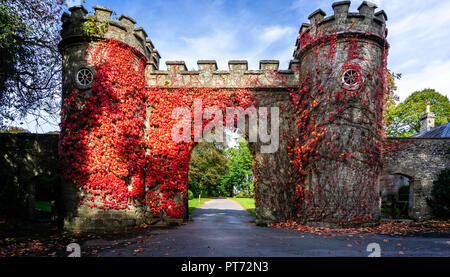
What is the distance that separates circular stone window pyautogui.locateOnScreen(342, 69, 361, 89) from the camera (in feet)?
29.5

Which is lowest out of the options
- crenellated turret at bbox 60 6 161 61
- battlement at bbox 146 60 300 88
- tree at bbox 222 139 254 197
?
tree at bbox 222 139 254 197

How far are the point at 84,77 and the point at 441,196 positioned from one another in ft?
51.0

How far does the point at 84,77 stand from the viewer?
9156mm

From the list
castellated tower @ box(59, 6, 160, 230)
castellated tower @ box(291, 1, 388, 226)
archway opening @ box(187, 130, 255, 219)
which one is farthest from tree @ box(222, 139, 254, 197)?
castellated tower @ box(59, 6, 160, 230)

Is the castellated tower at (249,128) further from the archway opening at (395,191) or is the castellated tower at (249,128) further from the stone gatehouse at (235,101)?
the archway opening at (395,191)

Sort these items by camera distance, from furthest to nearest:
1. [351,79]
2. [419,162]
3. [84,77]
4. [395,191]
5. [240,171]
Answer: [240,171], [395,191], [419,162], [84,77], [351,79]

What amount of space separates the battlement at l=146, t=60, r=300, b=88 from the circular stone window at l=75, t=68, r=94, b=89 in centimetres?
224

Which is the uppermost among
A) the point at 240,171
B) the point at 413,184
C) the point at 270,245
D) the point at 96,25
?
the point at 96,25

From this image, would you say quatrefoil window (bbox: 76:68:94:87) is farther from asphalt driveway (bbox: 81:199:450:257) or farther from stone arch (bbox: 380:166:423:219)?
stone arch (bbox: 380:166:423:219)

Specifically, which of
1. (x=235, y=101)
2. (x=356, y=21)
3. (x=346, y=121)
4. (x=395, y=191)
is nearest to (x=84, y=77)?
(x=235, y=101)

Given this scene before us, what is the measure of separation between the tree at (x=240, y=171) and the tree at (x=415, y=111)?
19.1m

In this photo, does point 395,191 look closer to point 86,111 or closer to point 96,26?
point 86,111
